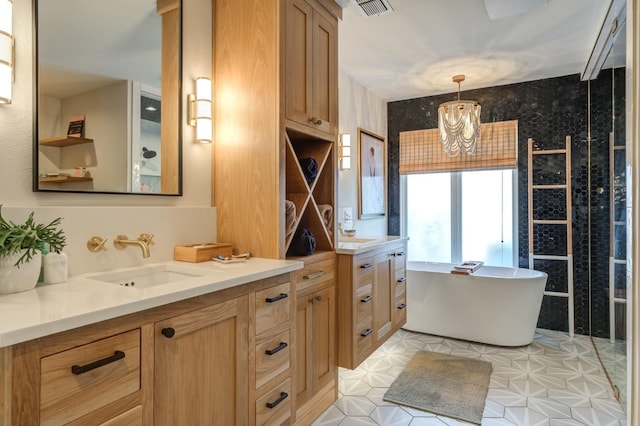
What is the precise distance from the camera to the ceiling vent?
2.31 meters

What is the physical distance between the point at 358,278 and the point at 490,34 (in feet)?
6.97

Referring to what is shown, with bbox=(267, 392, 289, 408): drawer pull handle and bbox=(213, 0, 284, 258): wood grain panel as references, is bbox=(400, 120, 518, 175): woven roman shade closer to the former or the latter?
bbox=(213, 0, 284, 258): wood grain panel

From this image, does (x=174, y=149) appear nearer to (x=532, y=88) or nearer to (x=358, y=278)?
(x=358, y=278)

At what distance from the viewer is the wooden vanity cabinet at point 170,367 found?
2.85ft

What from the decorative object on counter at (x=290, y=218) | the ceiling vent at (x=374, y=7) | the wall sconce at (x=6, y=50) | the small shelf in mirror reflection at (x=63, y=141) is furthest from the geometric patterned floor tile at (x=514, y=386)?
the ceiling vent at (x=374, y=7)

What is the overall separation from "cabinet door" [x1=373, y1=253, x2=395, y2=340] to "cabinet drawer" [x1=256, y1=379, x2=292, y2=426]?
984mm

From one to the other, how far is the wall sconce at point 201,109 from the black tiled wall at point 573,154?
3230 mm

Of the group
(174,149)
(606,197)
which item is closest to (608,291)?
(606,197)

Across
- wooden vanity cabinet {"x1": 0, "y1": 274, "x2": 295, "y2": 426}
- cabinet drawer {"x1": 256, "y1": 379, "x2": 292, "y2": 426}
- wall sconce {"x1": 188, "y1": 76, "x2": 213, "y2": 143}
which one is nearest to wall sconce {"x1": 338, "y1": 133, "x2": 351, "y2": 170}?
wall sconce {"x1": 188, "y1": 76, "x2": 213, "y2": 143}

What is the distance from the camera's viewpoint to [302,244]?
2104 millimetres

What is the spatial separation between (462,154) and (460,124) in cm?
70

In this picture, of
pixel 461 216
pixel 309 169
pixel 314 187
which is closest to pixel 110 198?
pixel 309 169

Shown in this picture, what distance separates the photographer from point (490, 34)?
2848 millimetres

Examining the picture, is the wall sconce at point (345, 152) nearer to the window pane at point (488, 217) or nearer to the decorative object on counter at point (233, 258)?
the window pane at point (488, 217)
